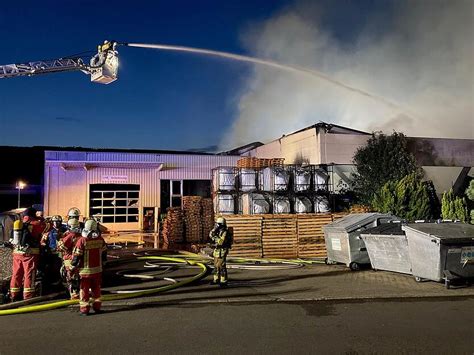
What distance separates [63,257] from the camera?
7781 millimetres

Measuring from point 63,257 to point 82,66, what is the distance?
8519 millimetres

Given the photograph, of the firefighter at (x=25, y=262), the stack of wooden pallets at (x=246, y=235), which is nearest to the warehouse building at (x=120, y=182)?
the stack of wooden pallets at (x=246, y=235)

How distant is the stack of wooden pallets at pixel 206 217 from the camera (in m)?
20.1

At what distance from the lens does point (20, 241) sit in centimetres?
790

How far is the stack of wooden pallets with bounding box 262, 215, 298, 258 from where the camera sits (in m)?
14.3

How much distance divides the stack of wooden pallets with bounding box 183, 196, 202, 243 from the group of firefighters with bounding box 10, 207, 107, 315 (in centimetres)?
1019

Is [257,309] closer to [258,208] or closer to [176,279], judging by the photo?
[176,279]

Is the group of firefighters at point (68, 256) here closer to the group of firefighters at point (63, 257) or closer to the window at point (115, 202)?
the group of firefighters at point (63, 257)

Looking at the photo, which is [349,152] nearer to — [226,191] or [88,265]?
[226,191]

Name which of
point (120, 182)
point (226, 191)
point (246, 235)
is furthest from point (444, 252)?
point (120, 182)

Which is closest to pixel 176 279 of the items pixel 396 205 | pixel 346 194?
pixel 396 205

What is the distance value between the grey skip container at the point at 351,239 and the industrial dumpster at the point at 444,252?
2220 mm

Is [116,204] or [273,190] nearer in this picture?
[273,190]

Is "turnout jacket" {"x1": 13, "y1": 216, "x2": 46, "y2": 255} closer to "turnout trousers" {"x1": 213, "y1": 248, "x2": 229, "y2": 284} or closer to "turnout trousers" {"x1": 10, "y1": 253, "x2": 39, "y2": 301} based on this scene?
"turnout trousers" {"x1": 10, "y1": 253, "x2": 39, "y2": 301}
